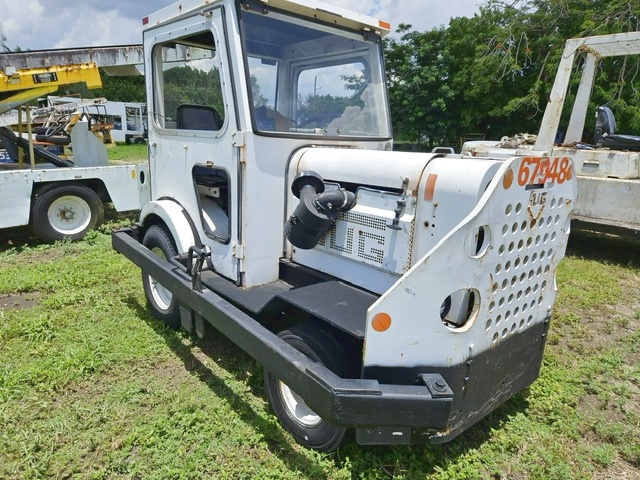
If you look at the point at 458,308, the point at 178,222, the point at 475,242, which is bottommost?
the point at 458,308

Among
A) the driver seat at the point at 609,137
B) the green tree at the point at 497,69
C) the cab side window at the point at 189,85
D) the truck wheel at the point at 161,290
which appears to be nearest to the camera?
the cab side window at the point at 189,85

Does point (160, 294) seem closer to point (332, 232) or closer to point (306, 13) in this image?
point (332, 232)

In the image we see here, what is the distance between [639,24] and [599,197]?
27.4ft

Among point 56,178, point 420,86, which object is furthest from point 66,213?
point 420,86

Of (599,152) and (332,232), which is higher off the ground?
(599,152)

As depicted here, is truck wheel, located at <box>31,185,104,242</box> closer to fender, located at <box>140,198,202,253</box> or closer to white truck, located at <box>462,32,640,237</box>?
fender, located at <box>140,198,202,253</box>

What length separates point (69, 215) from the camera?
21.9ft

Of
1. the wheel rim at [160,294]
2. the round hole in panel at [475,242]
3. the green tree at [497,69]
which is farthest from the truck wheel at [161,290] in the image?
the green tree at [497,69]

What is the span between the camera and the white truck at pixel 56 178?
19.7ft

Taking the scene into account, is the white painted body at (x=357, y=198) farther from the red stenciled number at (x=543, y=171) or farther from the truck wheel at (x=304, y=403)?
the truck wheel at (x=304, y=403)

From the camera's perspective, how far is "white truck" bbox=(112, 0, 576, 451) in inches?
77.9

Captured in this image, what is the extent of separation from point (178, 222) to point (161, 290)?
0.85 m

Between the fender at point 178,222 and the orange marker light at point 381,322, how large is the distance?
1862 mm

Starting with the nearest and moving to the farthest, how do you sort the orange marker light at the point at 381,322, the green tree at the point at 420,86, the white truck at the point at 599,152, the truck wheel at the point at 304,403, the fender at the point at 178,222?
the orange marker light at the point at 381,322 < the truck wheel at the point at 304,403 < the fender at the point at 178,222 < the white truck at the point at 599,152 < the green tree at the point at 420,86
